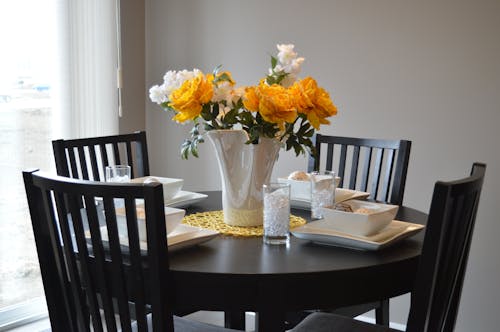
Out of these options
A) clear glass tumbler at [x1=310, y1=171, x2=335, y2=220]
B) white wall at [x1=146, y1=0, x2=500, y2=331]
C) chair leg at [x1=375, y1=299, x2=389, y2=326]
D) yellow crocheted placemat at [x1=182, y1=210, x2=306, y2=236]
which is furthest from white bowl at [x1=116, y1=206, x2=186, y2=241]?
white wall at [x1=146, y1=0, x2=500, y2=331]

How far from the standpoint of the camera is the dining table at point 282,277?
1444 millimetres

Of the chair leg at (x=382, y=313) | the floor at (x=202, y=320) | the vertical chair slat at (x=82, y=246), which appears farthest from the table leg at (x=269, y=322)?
the floor at (x=202, y=320)

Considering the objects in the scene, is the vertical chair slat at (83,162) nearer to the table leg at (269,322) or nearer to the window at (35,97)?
the window at (35,97)

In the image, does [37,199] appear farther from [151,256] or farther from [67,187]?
[151,256]

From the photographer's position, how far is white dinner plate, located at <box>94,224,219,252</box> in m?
1.58

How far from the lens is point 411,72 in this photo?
301 cm

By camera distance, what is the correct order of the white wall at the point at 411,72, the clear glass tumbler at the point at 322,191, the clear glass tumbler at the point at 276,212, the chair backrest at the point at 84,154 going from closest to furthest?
the clear glass tumbler at the point at 276,212 → the clear glass tumbler at the point at 322,191 → the chair backrest at the point at 84,154 → the white wall at the point at 411,72

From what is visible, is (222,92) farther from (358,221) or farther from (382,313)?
(382,313)

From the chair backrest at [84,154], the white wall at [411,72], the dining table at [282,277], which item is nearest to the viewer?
the dining table at [282,277]

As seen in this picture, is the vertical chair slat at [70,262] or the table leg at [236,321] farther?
the table leg at [236,321]

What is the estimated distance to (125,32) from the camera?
3584mm

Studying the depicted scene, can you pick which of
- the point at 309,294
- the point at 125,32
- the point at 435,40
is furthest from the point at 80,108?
the point at 309,294

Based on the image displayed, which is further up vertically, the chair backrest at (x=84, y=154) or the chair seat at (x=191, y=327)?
the chair backrest at (x=84, y=154)

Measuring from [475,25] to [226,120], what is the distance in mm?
1555
